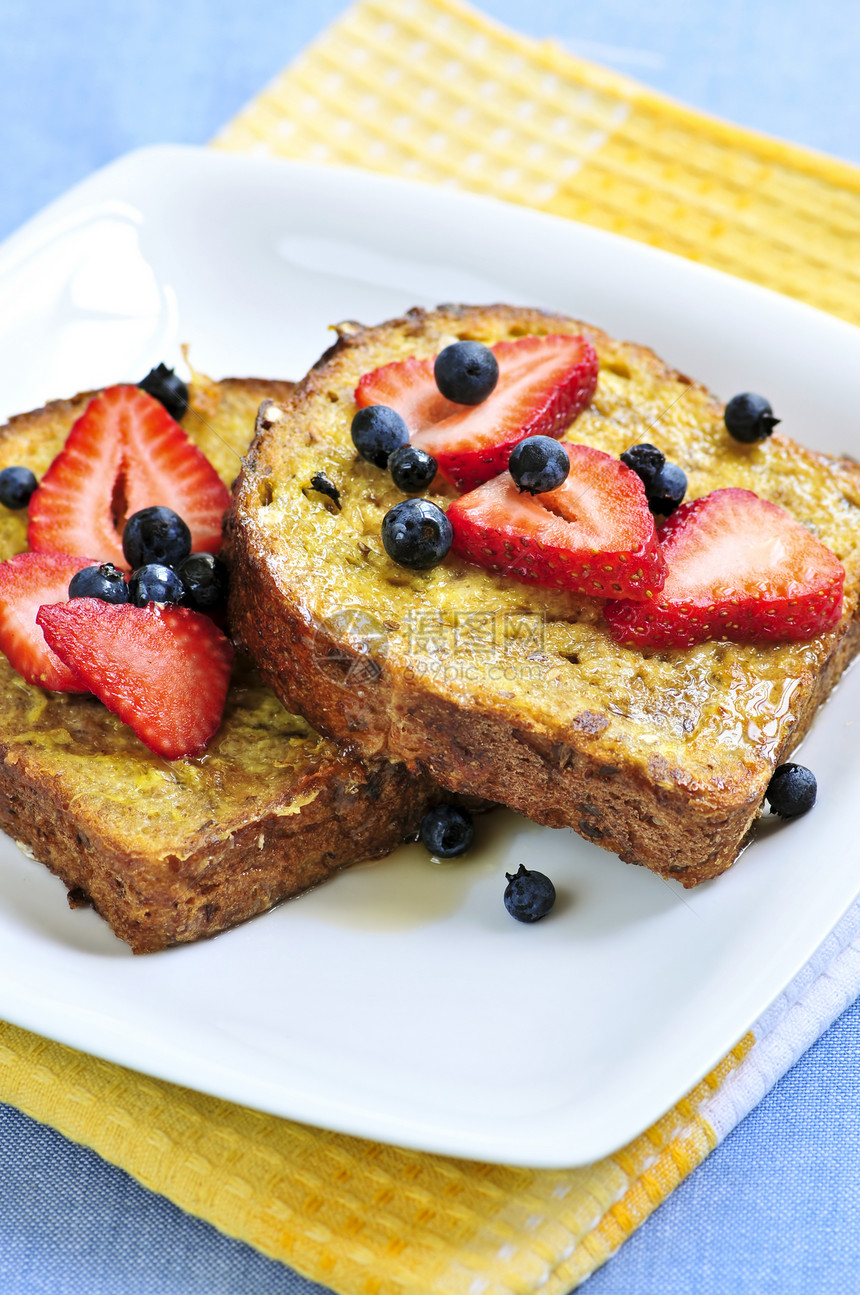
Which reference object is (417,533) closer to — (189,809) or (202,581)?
(202,581)

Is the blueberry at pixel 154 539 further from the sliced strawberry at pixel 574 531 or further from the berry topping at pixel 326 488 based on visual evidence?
the sliced strawberry at pixel 574 531

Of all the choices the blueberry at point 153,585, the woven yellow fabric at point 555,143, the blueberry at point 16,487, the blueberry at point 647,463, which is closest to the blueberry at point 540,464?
the blueberry at point 647,463

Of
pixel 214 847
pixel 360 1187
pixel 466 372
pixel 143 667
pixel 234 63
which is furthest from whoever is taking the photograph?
pixel 234 63

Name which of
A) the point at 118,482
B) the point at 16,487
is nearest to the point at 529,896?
the point at 118,482

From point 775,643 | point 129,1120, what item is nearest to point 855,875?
point 775,643

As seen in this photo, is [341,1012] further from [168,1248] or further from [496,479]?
[496,479]

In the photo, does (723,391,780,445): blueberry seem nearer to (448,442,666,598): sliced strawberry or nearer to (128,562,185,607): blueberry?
(448,442,666,598): sliced strawberry
